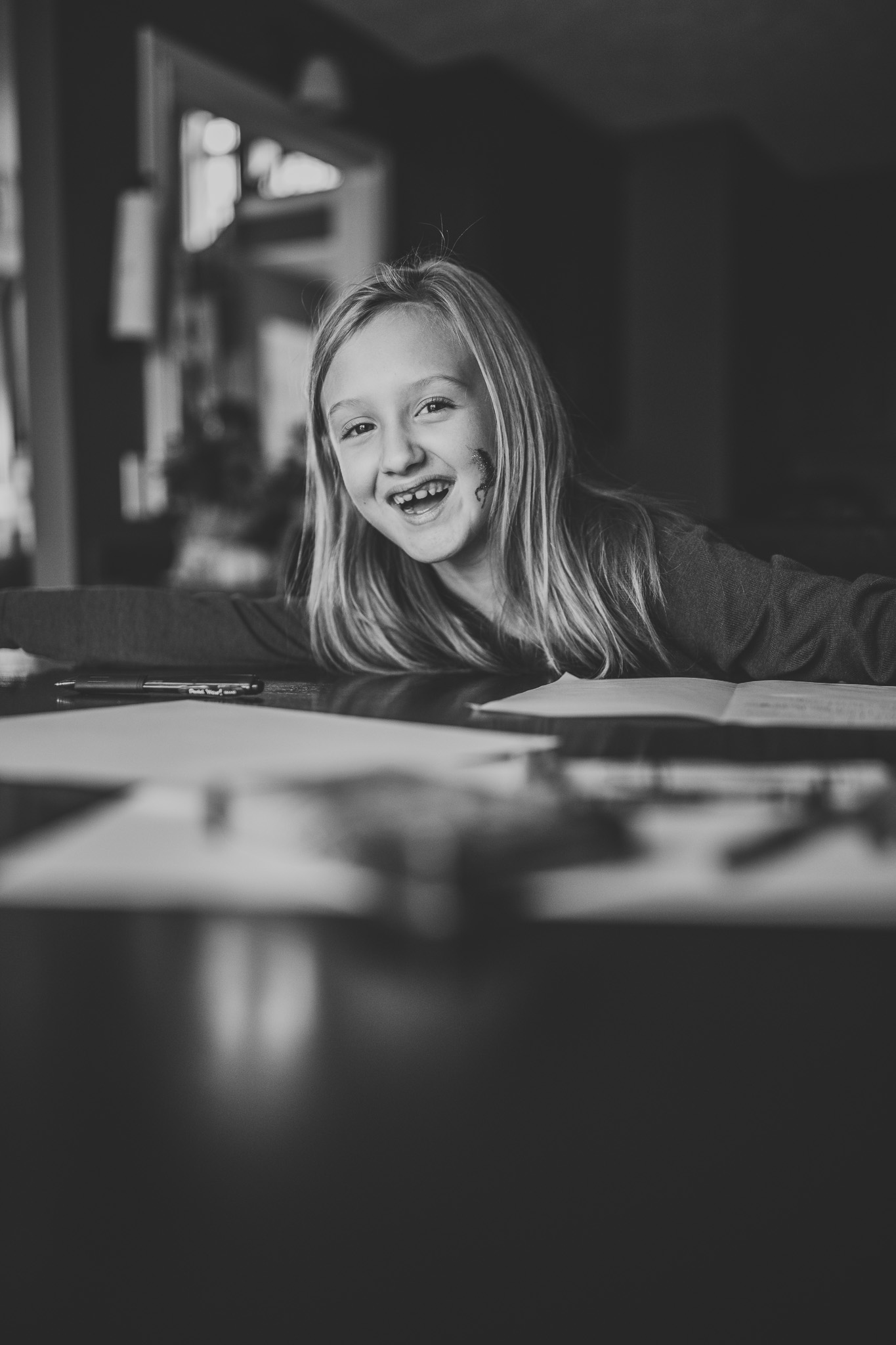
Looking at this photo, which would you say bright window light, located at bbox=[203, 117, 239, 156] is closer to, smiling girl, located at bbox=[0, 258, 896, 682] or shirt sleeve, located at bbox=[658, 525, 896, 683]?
smiling girl, located at bbox=[0, 258, 896, 682]

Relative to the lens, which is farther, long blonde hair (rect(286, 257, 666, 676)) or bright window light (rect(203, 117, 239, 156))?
bright window light (rect(203, 117, 239, 156))

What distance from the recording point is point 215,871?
13.5 inches

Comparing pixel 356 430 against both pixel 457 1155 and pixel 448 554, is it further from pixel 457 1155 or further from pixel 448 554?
pixel 457 1155

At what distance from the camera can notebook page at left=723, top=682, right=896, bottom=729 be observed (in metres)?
0.62

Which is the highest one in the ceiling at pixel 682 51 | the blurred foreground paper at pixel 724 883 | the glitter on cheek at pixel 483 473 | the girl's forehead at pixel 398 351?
the ceiling at pixel 682 51

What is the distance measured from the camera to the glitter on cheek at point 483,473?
1138 millimetres

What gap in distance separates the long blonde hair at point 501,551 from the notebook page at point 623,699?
0.18 metres

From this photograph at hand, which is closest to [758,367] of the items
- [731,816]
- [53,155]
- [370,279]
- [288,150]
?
[288,150]

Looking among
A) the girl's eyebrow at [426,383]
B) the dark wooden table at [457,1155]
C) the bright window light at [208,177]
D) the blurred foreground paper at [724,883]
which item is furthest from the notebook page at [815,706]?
the bright window light at [208,177]

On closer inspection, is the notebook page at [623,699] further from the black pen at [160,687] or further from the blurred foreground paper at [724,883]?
the blurred foreground paper at [724,883]

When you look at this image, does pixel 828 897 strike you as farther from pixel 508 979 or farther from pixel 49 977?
pixel 49 977

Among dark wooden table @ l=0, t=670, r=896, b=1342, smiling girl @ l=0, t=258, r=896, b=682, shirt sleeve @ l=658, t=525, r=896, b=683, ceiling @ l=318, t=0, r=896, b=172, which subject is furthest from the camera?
ceiling @ l=318, t=0, r=896, b=172

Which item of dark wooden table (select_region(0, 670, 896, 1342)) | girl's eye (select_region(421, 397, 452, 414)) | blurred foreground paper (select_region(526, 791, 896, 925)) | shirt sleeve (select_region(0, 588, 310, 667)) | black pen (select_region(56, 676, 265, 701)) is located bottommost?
dark wooden table (select_region(0, 670, 896, 1342))

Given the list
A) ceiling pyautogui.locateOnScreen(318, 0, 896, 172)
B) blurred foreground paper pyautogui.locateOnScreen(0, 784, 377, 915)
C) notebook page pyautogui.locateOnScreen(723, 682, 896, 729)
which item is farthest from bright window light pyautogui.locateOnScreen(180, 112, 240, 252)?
blurred foreground paper pyautogui.locateOnScreen(0, 784, 377, 915)
